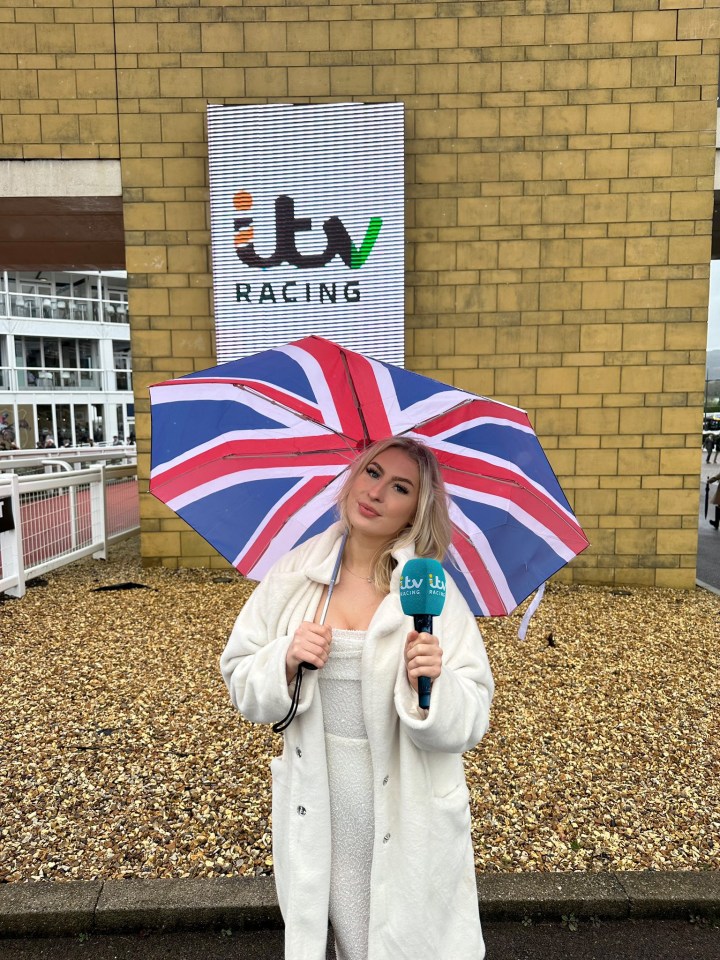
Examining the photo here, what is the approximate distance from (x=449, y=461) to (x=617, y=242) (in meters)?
6.21

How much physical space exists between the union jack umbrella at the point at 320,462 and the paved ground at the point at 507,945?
1452 mm

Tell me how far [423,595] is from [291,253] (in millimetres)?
6269

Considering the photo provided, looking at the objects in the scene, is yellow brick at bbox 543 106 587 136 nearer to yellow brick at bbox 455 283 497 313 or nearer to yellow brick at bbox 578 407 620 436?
yellow brick at bbox 455 283 497 313

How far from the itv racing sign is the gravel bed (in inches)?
127

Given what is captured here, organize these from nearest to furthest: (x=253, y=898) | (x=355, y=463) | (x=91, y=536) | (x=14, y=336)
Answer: (x=355, y=463) → (x=253, y=898) → (x=91, y=536) → (x=14, y=336)

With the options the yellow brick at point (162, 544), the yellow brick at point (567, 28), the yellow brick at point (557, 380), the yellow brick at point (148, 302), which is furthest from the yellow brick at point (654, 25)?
the yellow brick at point (162, 544)

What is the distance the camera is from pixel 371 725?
1.54m

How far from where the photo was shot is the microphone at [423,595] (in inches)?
55.4

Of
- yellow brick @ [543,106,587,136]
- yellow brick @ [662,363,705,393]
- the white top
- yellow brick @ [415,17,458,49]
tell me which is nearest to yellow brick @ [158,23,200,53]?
yellow brick @ [415,17,458,49]

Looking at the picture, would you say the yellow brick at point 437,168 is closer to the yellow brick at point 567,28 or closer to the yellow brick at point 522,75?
the yellow brick at point 522,75

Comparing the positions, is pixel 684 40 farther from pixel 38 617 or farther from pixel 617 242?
pixel 38 617

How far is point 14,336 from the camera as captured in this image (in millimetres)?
30453

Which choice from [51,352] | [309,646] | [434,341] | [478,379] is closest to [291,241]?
[434,341]

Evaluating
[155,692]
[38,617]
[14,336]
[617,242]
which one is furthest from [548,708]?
[14,336]
